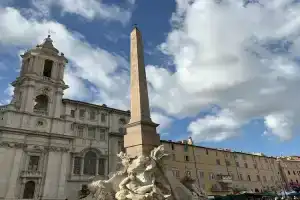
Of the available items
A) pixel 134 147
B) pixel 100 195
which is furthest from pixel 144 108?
pixel 100 195

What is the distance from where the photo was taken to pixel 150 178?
9.30m

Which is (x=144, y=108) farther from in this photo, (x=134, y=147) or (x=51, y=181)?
(x=51, y=181)

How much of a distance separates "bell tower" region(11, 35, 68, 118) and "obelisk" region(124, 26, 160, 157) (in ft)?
72.0

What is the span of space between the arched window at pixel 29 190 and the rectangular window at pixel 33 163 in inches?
61.8

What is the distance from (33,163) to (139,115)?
2251cm

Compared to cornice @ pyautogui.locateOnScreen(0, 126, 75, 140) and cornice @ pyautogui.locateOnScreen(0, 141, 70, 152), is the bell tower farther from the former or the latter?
cornice @ pyautogui.locateOnScreen(0, 141, 70, 152)

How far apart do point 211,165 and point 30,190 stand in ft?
82.4

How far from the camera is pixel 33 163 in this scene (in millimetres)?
28047

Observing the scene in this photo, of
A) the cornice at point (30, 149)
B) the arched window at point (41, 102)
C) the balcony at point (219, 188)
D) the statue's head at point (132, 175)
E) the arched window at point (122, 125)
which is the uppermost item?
the arched window at point (41, 102)

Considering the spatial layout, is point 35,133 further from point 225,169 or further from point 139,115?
point 225,169

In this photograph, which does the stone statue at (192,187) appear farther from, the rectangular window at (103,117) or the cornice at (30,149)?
the rectangular window at (103,117)

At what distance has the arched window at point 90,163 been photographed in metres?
30.3

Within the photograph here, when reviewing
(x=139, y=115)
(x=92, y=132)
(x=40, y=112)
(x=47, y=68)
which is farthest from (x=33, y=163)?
(x=139, y=115)

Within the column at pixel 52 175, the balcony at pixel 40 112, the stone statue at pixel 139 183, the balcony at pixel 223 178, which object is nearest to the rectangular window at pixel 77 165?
the column at pixel 52 175
